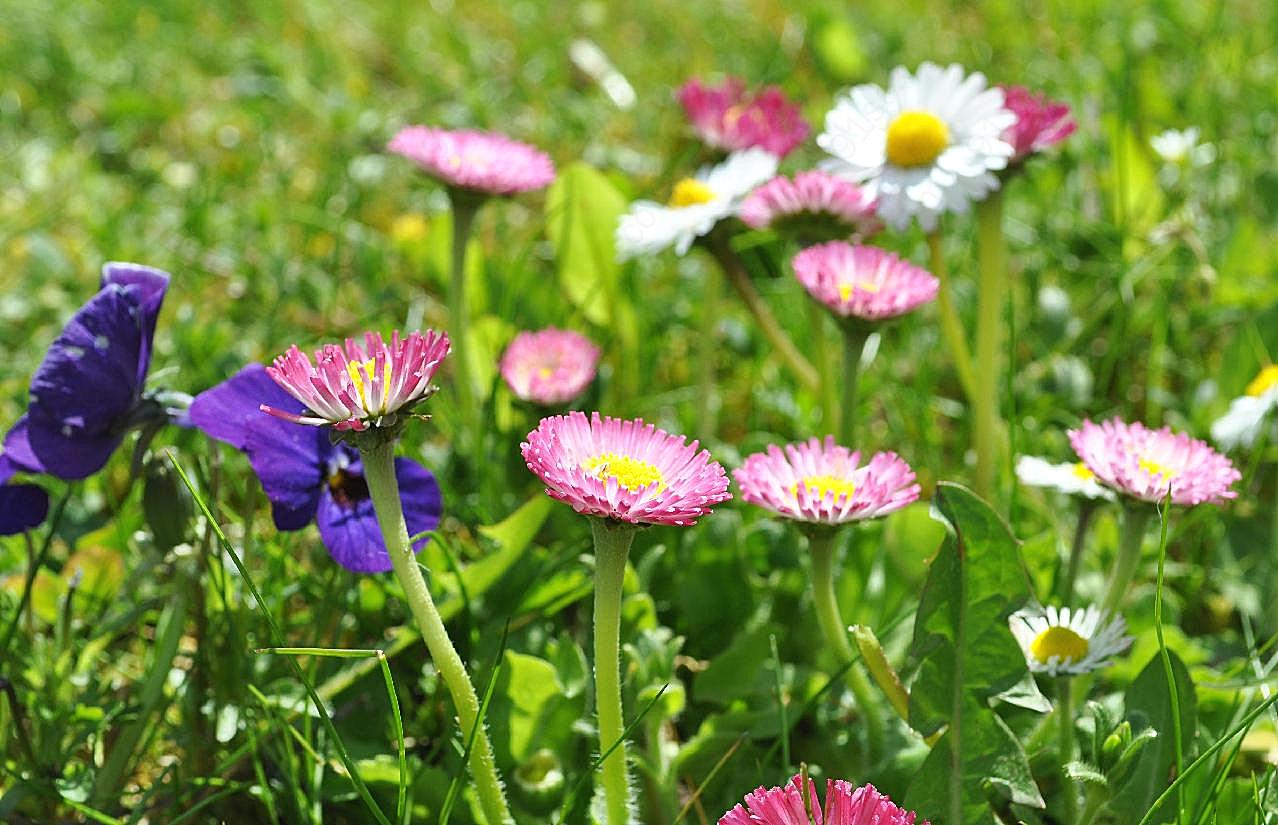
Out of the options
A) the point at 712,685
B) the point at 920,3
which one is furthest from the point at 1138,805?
the point at 920,3

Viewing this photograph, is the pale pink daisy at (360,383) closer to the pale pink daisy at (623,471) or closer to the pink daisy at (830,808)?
the pale pink daisy at (623,471)

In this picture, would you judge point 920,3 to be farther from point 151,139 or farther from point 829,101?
point 151,139

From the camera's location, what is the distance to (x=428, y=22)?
14.2ft

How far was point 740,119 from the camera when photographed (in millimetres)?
2266

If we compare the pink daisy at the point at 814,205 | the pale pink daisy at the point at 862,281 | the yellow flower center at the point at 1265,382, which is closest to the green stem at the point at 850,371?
the pale pink daisy at the point at 862,281

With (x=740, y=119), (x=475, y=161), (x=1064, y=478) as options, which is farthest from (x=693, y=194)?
(x=1064, y=478)

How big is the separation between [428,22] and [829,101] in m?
1.49

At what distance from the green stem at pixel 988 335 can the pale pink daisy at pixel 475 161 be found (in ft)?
2.39

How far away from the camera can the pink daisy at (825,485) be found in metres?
1.40

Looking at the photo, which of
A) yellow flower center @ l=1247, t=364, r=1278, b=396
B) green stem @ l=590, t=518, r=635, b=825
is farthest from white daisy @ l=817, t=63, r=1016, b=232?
green stem @ l=590, t=518, r=635, b=825

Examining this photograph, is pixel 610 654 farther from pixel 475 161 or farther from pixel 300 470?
pixel 475 161

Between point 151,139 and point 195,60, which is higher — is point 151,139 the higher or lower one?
the lower one

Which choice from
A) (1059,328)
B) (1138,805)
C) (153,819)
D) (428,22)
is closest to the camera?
(1138,805)

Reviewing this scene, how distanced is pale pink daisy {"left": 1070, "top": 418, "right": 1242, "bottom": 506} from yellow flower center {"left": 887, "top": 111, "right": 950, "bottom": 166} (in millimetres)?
501
